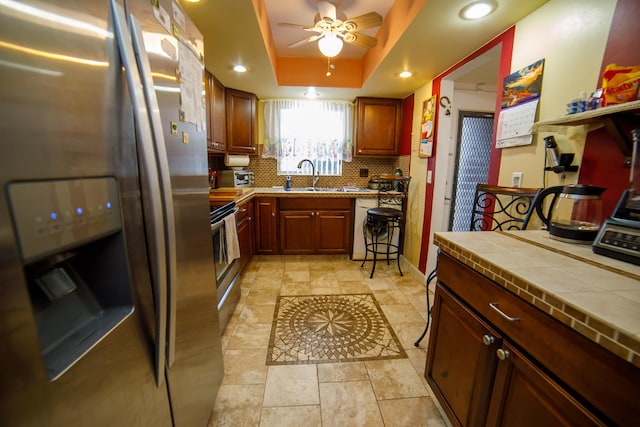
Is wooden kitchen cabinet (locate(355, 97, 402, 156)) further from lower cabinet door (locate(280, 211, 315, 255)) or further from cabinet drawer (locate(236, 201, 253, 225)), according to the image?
cabinet drawer (locate(236, 201, 253, 225))

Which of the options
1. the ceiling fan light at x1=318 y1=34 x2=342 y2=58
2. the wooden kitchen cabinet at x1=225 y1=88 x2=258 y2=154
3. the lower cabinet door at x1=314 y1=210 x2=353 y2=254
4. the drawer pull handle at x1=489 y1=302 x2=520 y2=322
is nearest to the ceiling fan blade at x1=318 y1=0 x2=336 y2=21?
the ceiling fan light at x1=318 y1=34 x2=342 y2=58

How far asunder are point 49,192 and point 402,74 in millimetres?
2804

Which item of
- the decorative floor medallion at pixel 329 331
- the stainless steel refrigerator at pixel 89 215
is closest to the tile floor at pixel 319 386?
the decorative floor medallion at pixel 329 331

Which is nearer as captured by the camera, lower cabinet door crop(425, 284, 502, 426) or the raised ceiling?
lower cabinet door crop(425, 284, 502, 426)

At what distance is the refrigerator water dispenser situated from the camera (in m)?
0.40

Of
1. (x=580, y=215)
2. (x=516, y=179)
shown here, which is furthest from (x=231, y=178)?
(x=580, y=215)

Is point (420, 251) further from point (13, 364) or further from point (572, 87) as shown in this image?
point (13, 364)

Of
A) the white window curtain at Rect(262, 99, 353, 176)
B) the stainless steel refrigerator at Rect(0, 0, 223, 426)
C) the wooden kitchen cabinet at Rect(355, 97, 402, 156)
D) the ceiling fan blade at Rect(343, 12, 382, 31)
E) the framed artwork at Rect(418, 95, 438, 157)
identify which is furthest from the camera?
the white window curtain at Rect(262, 99, 353, 176)

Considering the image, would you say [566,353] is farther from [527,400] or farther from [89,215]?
[89,215]

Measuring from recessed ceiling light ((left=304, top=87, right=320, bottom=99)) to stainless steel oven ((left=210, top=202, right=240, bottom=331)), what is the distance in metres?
1.89

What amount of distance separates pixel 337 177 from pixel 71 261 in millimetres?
3456

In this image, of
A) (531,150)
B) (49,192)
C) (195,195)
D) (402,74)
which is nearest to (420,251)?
(531,150)

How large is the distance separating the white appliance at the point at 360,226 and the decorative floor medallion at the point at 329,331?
906 millimetres

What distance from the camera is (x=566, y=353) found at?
2.09ft
